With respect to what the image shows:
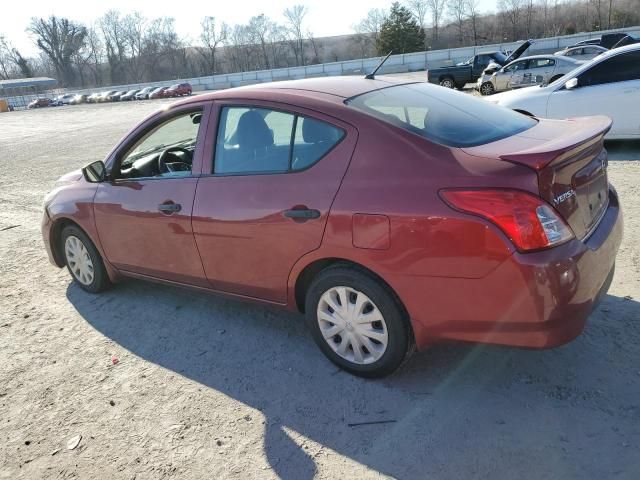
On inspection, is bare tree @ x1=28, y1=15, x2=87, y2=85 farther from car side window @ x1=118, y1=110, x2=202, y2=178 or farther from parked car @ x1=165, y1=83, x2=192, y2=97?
car side window @ x1=118, y1=110, x2=202, y2=178

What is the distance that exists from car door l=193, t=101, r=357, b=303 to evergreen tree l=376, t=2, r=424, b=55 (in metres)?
74.1

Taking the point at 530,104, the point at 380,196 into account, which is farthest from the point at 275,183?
the point at 530,104

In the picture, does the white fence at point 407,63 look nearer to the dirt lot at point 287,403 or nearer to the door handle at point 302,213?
the dirt lot at point 287,403

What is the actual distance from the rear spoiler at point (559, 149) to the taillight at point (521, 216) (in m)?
0.17

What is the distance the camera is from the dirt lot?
248 cm

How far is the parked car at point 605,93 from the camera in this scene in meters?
7.87

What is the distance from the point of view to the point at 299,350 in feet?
11.5

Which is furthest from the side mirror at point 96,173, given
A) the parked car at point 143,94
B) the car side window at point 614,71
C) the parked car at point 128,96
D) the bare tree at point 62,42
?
the bare tree at point 62,42

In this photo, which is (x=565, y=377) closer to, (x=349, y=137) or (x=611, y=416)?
(x=611, y=416)

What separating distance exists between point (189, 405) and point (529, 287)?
1.98 meters

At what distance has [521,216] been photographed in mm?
2354

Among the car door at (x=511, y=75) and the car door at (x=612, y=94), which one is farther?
the car door at (x=511, y=75)

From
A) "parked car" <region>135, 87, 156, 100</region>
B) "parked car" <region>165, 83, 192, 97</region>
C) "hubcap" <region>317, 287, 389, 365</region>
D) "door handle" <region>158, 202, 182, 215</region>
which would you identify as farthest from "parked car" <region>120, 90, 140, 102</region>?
"hubcap" <region>317, 287, 389, 365</region>

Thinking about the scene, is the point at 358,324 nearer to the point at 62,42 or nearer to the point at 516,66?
the point at 516,66
